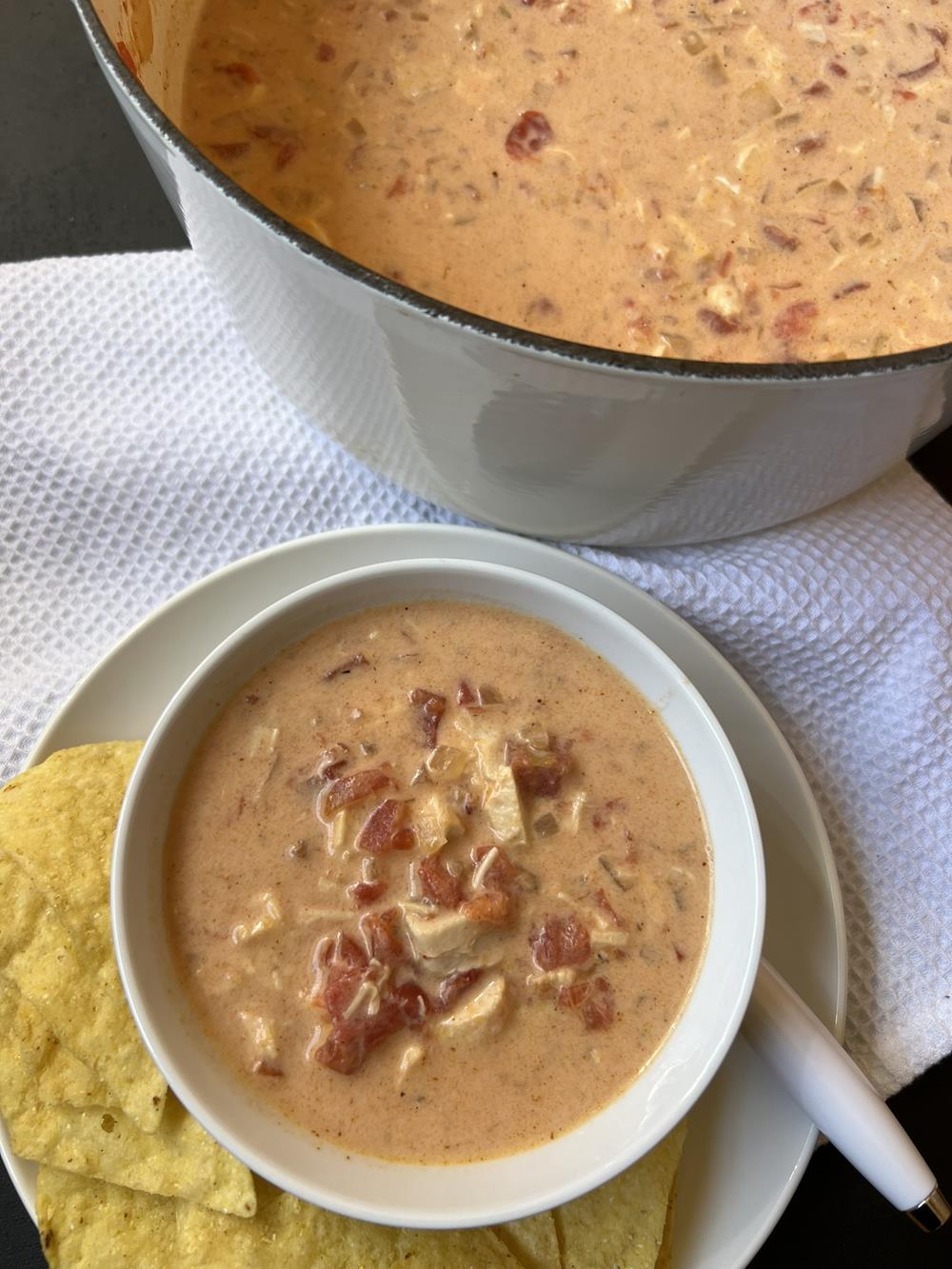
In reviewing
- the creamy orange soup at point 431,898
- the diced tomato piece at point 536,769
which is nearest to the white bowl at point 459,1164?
the creamy orange soup at point 431,898

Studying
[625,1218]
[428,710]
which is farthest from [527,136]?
[625,1218]

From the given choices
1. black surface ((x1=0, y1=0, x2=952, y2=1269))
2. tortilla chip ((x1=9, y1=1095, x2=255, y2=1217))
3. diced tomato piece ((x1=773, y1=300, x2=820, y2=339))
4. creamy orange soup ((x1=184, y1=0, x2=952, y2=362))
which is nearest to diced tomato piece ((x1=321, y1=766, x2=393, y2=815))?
tortilla chip ((x1=9, y1=1095, x2=255, y2=1217))

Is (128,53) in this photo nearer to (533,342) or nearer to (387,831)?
(533,342)

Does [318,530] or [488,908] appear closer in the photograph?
[488,908]

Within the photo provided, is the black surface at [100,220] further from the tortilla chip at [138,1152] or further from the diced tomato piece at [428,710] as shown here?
the diced tomato piece at [428,710]

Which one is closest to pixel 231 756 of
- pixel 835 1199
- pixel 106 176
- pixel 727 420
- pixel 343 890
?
pixel 343 890
